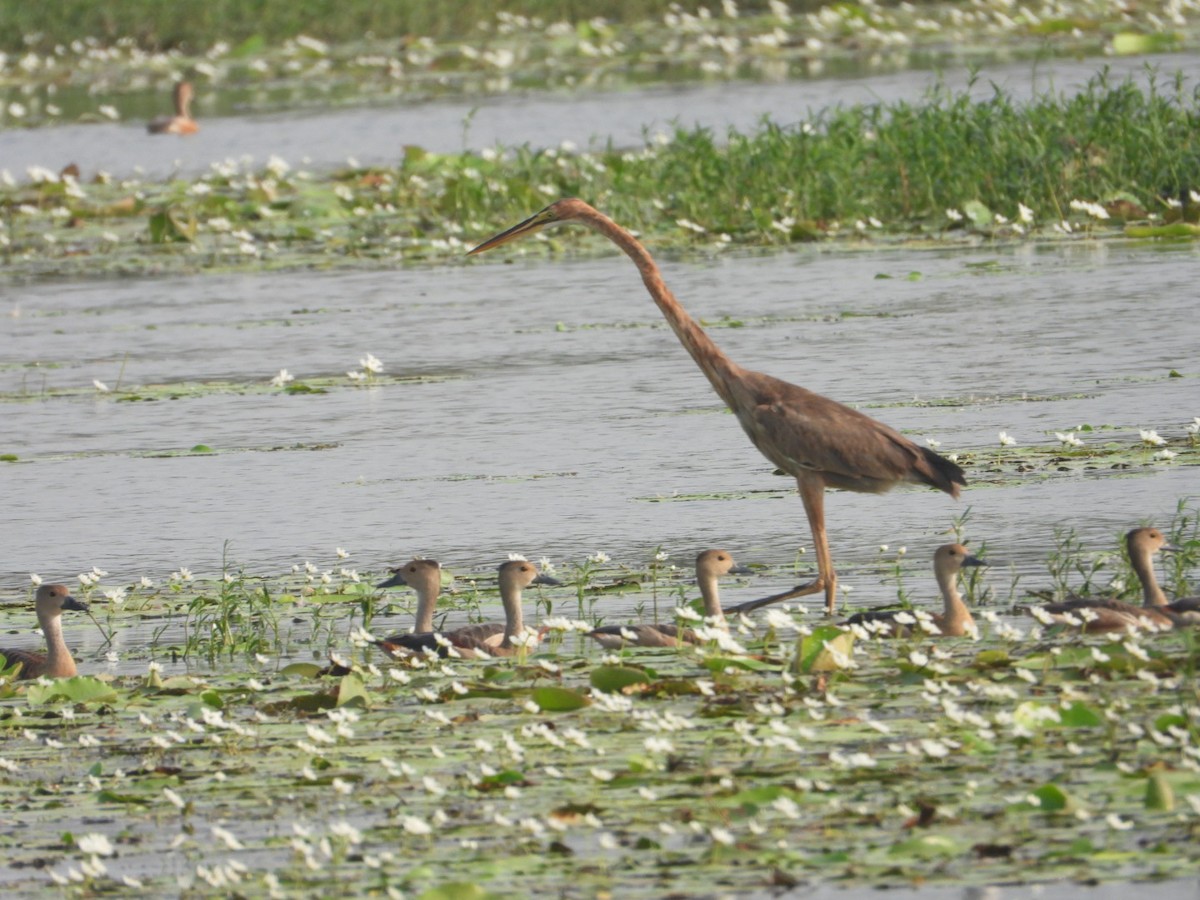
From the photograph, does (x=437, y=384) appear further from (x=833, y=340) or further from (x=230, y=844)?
(x=230, y=844)

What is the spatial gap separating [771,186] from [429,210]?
3396mm

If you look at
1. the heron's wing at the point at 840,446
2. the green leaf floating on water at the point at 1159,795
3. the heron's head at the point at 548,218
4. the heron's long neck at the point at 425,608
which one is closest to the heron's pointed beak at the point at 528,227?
the heron's head at the point at 548,218

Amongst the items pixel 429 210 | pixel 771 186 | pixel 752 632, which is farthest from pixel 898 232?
pixel 752 632

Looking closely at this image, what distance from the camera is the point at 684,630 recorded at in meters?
7.50

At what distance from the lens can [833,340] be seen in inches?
529

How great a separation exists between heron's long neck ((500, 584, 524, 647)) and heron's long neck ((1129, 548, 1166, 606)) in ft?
6.32

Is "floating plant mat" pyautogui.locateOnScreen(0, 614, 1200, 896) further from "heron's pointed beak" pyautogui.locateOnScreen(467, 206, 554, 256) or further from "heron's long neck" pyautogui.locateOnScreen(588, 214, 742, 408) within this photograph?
"heron's pointed beak" pyautogui.locateOnScreen(467, 206, 554, 256)

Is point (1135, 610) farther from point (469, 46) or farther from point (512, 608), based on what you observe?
point (469, 46)

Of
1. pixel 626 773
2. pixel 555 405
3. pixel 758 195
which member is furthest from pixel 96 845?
pixel 758 195

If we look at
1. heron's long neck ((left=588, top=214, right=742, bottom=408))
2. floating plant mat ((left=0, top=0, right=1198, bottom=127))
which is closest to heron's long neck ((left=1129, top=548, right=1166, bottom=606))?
heron's long neck ((left=588, top=214, right=742, bottom=408))

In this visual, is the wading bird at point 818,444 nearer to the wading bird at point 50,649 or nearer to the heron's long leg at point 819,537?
the heron's long leg at point 819,537

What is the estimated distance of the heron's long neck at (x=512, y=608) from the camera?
7652 mm

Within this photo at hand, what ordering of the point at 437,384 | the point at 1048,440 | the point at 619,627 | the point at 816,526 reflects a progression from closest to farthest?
the point at 619,627 < the point at 816,526 < the point at 1048,440 < the point at 437,384

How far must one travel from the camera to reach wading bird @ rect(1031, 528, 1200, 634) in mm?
6867
